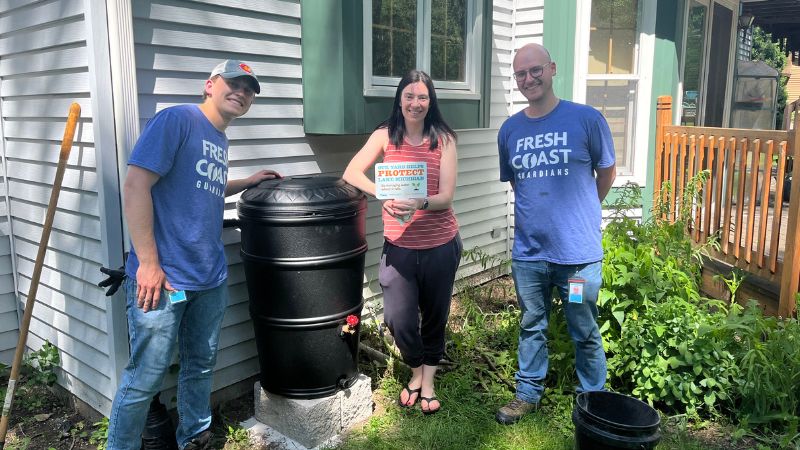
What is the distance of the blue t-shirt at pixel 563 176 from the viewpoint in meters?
2.88

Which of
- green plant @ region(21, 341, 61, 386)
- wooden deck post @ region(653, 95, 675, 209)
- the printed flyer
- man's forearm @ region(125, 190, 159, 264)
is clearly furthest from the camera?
wooden deck post @ region(653, 95, 675, 209)

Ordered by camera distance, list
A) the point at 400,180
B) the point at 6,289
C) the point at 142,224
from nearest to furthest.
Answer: the point at 142,224 < the point at 400,180 < the point at 6,289

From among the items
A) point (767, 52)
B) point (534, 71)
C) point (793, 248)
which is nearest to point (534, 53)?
point (534, 71)

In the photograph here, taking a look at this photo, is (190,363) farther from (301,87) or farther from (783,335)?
(783,335)

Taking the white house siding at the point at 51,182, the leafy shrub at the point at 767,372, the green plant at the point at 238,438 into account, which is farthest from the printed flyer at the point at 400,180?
the leafy shrub at the point at 767,372

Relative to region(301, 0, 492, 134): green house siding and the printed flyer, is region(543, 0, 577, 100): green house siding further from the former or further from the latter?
the printed flyer

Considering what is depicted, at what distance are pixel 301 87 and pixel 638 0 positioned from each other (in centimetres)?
380

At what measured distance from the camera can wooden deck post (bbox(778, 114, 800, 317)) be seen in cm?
377

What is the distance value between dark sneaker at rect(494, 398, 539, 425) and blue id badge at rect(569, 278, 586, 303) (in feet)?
2.50

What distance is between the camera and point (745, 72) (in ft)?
28.9

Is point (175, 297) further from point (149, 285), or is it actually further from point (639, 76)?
point (639, 76)

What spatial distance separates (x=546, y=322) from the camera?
3.21m

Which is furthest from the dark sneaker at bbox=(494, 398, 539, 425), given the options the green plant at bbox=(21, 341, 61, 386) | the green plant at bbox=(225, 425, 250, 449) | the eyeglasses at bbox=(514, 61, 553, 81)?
the green plant at bbox=(21, 341, 61, 386)

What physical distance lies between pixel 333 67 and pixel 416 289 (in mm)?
1530
